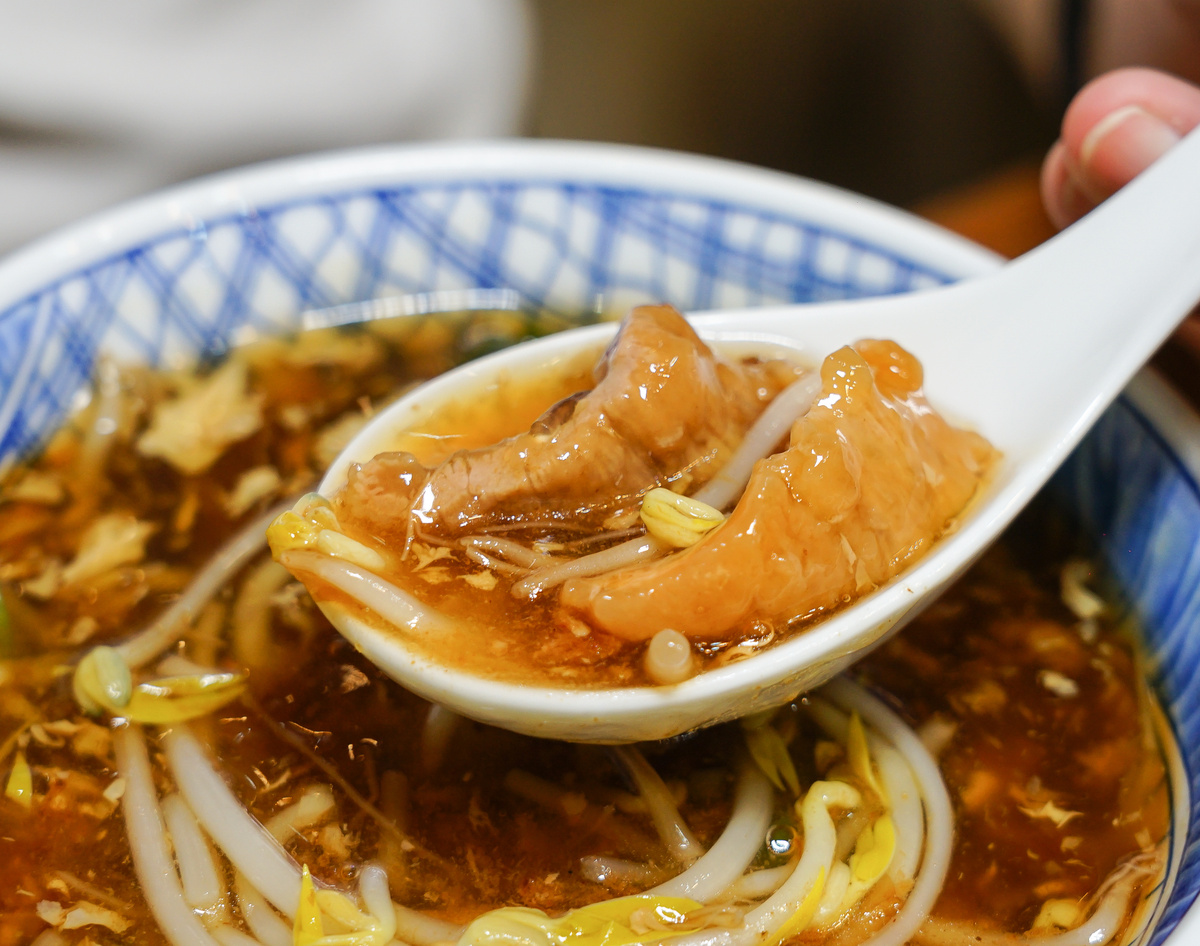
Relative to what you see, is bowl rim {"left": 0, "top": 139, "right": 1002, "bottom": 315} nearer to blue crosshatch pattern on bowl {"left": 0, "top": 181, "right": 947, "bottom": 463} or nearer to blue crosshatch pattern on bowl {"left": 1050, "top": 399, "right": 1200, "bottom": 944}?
blue crosshatch pattern on bowl {"left": 0, "top": 181, "right": 947, "bottom": 463}

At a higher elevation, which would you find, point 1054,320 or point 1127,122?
point 1127,122

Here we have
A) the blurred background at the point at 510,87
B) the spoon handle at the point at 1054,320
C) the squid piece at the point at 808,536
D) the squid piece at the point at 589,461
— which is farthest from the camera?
the blurred background at the point at 510,87

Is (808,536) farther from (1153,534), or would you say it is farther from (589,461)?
(1153,534)

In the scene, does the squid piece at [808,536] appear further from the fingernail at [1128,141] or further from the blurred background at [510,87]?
the blurred background at [510,87]

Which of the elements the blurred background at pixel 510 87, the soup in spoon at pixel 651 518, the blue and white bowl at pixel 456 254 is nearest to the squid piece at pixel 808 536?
the soup in spoon at pixel 651 518

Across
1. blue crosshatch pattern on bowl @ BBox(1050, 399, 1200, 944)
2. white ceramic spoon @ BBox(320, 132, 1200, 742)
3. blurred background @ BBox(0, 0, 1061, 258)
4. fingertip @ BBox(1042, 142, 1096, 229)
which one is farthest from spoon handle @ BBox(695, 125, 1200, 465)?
blurred background @ BBox(0, 0, 1061, 258)

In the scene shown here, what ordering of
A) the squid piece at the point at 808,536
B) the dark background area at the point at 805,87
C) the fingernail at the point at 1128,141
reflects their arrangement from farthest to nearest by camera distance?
the dark background area at the point at 805,87
the fingernail at the point at 1128,141
the squid piece at the point at 808,536

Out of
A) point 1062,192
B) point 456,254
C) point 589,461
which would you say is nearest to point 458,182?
point 456,254
